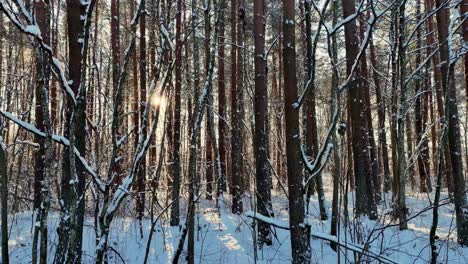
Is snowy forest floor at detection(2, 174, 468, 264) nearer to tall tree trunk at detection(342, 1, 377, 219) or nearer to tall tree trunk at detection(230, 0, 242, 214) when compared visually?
tall tree trunk at detection(342, 1, 377, 219)

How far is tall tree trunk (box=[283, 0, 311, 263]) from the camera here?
3.60 m

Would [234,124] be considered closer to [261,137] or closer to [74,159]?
[261,137]

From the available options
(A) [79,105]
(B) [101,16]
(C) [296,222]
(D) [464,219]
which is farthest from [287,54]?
(B) [101,16]

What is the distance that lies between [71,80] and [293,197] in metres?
2.46

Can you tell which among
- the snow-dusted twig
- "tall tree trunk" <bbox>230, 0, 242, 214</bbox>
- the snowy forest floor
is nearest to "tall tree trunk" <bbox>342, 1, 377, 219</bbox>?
the snowy forest floor

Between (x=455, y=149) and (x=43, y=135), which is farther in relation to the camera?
(x=455, y=149)

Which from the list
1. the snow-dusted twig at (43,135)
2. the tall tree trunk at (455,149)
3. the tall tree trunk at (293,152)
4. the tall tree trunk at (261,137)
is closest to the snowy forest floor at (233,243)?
the tall tree trunk at (455,149)

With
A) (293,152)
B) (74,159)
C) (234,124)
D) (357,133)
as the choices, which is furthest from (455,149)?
(234,124)

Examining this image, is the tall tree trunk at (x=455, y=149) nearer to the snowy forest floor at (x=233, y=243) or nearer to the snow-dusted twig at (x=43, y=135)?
the snowy forest floor at (x=233, y=243)

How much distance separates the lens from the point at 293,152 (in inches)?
145

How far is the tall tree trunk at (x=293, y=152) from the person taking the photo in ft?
11.8

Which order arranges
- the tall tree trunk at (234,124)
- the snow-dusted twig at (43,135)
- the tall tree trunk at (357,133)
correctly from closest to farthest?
the snow-dusted twig at (43,135)
the tall tree trunk at (357,133)
the tall tree trunk at (234,124)

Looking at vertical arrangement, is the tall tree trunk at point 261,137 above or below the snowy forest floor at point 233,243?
above

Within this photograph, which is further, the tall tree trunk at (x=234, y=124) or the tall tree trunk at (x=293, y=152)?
the tall tree trunk at (x=234, y=124)
